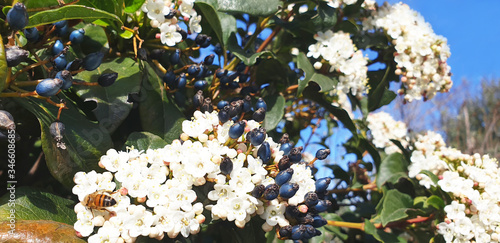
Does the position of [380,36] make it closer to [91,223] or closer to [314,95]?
[314,95]

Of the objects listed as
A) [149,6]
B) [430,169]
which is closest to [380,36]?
[430,169]

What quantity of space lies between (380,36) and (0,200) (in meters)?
1.63

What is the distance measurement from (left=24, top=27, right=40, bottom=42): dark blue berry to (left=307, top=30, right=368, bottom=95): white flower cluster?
101 cm

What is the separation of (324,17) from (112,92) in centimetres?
89

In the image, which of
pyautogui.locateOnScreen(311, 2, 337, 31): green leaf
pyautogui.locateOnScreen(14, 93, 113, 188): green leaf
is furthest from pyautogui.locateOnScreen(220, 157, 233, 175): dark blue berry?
pyautogui.locateOnScreen(311, 2, 337, 31): green leaf

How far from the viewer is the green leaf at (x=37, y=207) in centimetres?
102

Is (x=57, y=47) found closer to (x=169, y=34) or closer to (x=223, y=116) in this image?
(x=169, y=34)

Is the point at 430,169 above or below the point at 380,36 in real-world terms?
below

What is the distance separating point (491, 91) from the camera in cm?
1216

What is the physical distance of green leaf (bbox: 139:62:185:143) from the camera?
1.29 metres

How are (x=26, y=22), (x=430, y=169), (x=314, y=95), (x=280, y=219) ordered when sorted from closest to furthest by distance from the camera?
(x=26, y=22) → (x=280, y=219) → (x=314, y=95) → (x=430, y=169)

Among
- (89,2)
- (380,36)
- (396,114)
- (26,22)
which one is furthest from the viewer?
(396,114)

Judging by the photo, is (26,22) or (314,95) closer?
(26,22)

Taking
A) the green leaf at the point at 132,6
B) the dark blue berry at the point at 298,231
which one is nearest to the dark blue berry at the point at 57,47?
the green leaf at the point at 132,6
